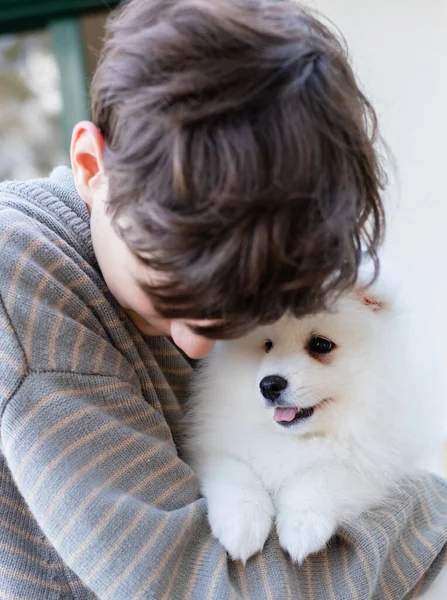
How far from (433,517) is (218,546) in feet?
1.46

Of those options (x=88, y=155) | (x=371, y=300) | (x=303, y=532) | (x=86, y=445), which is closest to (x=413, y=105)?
(x=371, y=300)

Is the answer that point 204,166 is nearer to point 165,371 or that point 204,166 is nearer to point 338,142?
point 338,142

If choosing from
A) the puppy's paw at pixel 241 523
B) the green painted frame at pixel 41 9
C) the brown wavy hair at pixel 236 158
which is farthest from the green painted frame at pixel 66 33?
the puppy's paw at pixel 241 523

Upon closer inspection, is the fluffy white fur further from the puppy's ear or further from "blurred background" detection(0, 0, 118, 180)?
"blurred background" detection(0, 0, 118, 180)

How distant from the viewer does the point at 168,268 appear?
0.78 metres

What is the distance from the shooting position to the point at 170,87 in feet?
2.39

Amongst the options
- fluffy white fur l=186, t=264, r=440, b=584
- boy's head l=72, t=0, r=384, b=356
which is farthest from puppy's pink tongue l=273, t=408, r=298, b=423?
boy's head l=72, t=0, r=384, b=356

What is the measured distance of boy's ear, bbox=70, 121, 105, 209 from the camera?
0.87 metres

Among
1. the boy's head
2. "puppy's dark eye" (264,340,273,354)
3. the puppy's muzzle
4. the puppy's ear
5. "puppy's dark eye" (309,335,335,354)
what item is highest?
the boy's head

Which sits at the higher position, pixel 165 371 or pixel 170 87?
pixel 170 87

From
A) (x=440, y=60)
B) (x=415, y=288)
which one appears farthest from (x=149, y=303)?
(x=440, y=60)

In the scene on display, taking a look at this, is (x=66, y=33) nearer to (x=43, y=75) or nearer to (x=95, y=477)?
(x=43, y=75)

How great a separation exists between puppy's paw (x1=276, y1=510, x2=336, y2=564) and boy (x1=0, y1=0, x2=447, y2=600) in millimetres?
23

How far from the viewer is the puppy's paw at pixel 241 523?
92 cm
